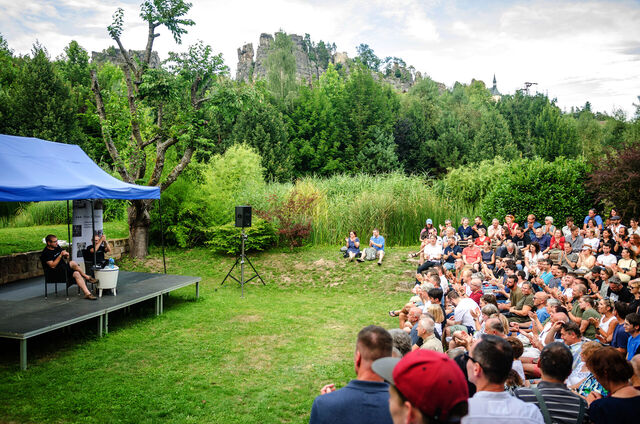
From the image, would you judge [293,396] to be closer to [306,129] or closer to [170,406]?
[170,406]

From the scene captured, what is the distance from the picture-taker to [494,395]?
238cm

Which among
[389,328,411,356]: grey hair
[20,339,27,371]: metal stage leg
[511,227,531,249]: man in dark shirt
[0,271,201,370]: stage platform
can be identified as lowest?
[20,339,27,371]: metal stage leg

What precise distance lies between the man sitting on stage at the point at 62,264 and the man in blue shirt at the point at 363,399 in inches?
297

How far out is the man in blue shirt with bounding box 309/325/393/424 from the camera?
6.97ft

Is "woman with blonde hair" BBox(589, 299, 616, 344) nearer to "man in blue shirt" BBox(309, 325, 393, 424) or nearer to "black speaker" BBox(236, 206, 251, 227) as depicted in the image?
"man in blue shirt" BBox(309, 325, 393, 424)

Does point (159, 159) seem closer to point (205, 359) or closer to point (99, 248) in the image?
point (99, 248)

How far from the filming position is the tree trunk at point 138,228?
14258 millimetres

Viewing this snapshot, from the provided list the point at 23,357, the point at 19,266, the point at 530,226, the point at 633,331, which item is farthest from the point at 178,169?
the point at 633,331

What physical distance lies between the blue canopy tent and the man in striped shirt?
293 inches

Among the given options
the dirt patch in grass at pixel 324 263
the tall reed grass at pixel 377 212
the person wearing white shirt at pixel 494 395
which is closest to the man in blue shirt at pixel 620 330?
the person wearing white shirt at pixel 494 395

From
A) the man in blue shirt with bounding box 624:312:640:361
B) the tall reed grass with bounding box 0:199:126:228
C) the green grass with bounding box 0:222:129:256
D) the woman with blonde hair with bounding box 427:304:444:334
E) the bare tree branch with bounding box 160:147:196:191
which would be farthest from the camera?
the tall reed grass with bounding box 0:199:126:228

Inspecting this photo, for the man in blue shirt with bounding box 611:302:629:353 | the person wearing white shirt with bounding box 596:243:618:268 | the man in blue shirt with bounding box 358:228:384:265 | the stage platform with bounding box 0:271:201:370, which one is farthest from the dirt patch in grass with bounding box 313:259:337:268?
the man in blue shirt with bounding box 611:302:629:353

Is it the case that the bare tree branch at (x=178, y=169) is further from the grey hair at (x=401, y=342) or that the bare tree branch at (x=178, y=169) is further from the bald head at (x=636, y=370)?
the bald head at (x=636, y=370)

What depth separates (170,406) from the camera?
5.11 metres
